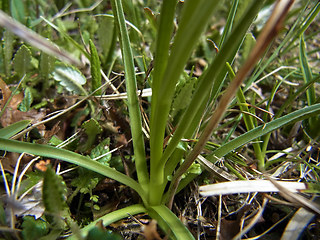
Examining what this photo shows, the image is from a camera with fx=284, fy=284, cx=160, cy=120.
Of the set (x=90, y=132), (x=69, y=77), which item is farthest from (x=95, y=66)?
(x=90, y=132)

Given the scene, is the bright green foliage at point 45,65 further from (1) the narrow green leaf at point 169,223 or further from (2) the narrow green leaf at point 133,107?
(1) the narrow green leaf at point 169,223

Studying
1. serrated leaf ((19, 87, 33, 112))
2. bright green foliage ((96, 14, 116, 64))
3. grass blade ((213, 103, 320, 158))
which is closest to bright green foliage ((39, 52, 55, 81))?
serrated leaf ((19, 87, 33, 112))

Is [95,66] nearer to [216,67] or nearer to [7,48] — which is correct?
[7,48]

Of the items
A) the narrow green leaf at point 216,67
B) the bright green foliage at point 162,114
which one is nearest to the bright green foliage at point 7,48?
the bright green foliage at point 162,114

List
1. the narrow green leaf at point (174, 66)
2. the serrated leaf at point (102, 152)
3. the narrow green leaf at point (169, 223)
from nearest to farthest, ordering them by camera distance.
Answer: the narrow green leaf at point (174, 66) → the narrow green leaf at point (169, 223) → the serrated leaf at point (102, 152)

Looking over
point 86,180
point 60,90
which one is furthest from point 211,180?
point 60,90

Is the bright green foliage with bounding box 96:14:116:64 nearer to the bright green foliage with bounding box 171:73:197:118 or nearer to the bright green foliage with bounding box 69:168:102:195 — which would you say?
the bright green foliage with bounding box 171:73:197:118

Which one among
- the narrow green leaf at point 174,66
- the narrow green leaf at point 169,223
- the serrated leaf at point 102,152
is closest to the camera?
the narrow green leaf at point 174,66
